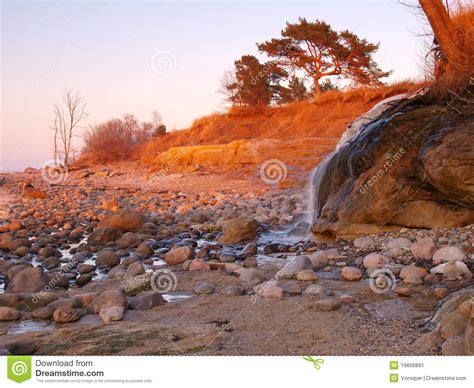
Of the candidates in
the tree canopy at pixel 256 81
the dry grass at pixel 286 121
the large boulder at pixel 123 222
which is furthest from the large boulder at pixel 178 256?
the tree canopy at pixel 256 81

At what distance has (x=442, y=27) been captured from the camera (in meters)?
7.41

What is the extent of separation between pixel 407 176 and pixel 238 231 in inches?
99.3

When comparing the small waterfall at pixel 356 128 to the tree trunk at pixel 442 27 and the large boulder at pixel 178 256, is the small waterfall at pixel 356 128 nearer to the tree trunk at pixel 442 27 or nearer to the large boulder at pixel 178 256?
the tree trunk at pixel 442 27

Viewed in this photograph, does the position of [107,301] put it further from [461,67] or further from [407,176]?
[461,67]

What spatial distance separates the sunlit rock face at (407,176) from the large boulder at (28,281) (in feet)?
12.5

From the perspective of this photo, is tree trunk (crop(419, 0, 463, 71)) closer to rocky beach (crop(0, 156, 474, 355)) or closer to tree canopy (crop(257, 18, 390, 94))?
rocky beach (crop(0, 156, 474, 355))

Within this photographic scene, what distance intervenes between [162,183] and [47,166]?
10.4 m

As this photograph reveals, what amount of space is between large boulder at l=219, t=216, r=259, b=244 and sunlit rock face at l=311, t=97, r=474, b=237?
95cm

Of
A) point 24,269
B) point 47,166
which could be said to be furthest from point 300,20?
point 24,269

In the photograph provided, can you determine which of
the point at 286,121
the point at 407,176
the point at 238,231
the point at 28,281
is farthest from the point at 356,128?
the point at 286,121

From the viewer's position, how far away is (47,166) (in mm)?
24906

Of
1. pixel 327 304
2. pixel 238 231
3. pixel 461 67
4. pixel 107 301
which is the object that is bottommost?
pixel 327 304

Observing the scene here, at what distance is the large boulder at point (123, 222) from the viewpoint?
8.52m
